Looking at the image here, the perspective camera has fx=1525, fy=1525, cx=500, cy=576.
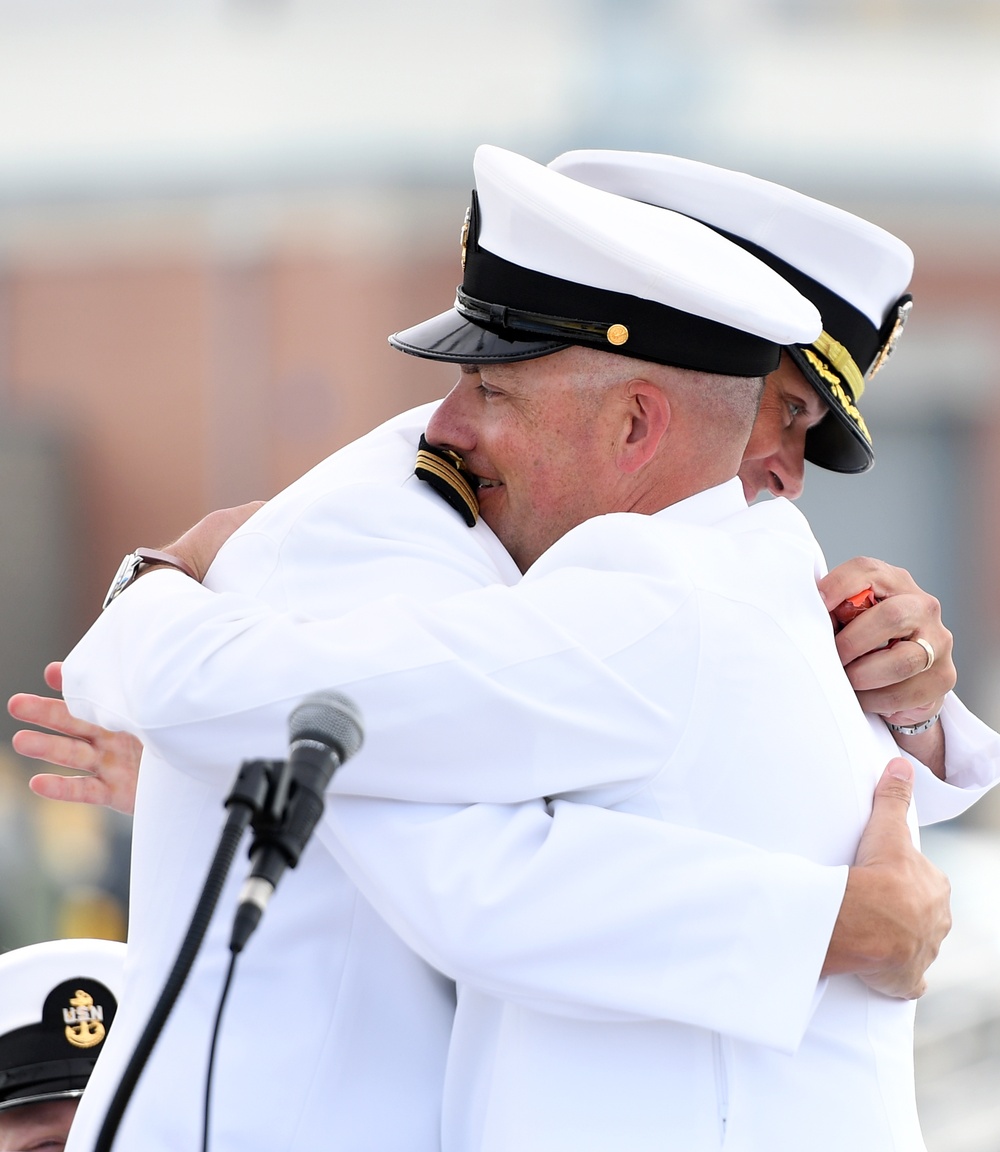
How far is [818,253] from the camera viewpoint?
2.01 m

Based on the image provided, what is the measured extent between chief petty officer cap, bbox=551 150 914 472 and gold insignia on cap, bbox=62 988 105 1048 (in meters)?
1.44

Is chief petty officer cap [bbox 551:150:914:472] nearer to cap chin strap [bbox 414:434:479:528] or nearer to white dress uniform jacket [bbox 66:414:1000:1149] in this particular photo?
cap chin strap [bbox 414:434:479:528]

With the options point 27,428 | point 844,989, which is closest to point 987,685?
point 27,428

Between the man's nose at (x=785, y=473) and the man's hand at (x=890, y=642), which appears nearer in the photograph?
the man's hand at (x=890, y=642)

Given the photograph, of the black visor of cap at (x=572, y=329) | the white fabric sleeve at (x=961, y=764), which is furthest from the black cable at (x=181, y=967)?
the white fabric sleeve at (x=961, y=764)

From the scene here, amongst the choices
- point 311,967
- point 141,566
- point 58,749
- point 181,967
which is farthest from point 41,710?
point 181,967

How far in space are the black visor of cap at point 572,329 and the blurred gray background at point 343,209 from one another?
9524 millimetres

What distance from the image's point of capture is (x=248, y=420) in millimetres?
11492

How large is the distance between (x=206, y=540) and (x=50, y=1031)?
105 centimetres

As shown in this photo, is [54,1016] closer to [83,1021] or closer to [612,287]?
[83,1021]

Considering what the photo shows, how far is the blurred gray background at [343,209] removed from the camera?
11.5 metres

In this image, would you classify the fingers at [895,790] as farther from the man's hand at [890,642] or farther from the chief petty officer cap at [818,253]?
the chief petty officer cap at [818,253]

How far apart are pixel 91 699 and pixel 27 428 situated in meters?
11.0

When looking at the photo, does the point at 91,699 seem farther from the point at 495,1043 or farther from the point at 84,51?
the point at 84,51
